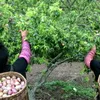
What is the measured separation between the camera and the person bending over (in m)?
2.81

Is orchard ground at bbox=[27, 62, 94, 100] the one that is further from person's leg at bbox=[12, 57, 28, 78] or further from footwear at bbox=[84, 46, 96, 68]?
person's leg at bbox=[12, 57, 28, 78]

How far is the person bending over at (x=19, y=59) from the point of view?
281 cm

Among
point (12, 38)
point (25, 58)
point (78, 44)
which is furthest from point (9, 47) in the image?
point (78, 44)

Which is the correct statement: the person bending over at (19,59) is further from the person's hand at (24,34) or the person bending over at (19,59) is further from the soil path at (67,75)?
the soil path at (67,75)

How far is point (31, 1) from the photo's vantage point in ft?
13.7

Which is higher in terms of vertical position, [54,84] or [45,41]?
[45,41]

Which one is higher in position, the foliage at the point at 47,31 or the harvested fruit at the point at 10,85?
the foliage at the point at 47,31

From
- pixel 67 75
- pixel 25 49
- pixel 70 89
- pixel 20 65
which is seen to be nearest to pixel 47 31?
pixel 25 49

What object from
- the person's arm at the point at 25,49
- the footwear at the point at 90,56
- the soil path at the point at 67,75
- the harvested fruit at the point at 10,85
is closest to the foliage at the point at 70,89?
the soil path at the point at 67,75

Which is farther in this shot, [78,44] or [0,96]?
[78,44]

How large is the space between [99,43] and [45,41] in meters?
0.69

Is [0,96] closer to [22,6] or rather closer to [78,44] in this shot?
[78,44]

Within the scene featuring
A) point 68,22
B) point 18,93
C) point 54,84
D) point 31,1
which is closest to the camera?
point 18,93

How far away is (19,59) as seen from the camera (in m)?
3.00
